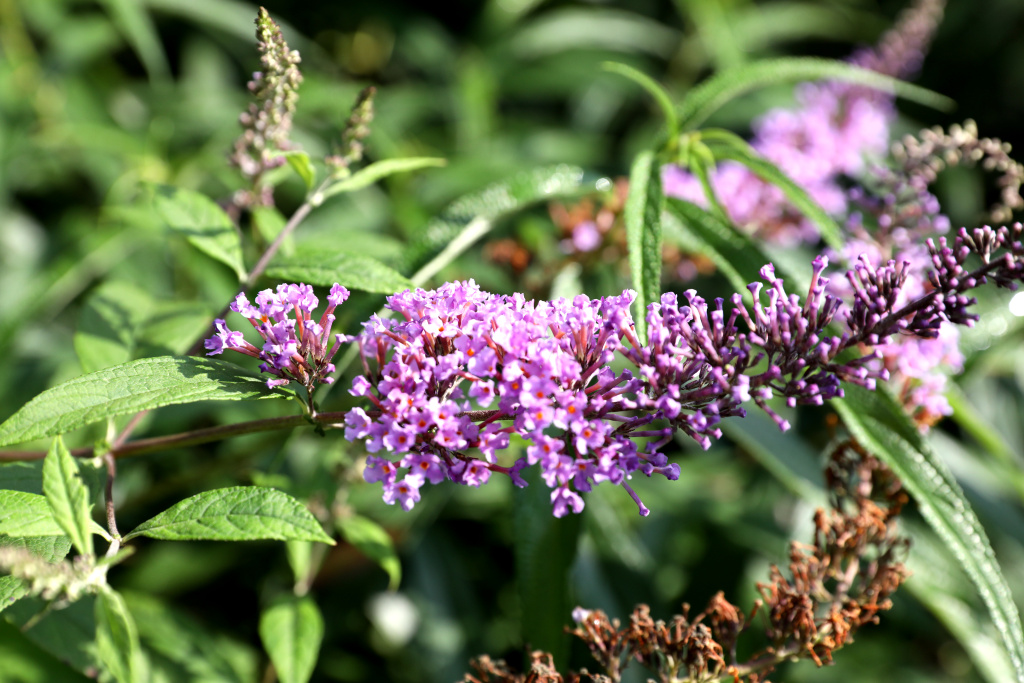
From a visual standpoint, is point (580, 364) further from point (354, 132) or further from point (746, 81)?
point (746, 81)

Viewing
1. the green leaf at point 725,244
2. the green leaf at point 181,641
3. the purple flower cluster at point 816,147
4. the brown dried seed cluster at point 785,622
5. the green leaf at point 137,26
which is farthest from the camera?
the green leaf at point 137,26

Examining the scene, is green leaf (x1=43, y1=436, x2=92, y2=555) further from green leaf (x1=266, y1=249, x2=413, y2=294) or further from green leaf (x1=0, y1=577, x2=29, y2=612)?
green leaf (x1=266, y1=249, x2=413, y2=294)

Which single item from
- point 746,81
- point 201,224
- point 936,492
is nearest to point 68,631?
point 201,224

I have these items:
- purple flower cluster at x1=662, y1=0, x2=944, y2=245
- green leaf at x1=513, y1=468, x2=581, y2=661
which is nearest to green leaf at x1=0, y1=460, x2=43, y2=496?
green leaf at x1=513, y1=468, x2=581, y2=661

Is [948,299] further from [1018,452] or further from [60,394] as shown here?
[1018,452]

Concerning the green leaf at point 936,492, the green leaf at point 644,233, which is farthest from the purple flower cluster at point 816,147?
the green leaf at point 936,492

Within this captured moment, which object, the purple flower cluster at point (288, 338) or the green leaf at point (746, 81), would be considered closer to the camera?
the purple flower cluster at point (288, 338)

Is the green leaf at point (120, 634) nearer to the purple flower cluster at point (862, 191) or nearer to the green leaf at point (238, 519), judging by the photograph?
the green leaf at point (238, 519)
